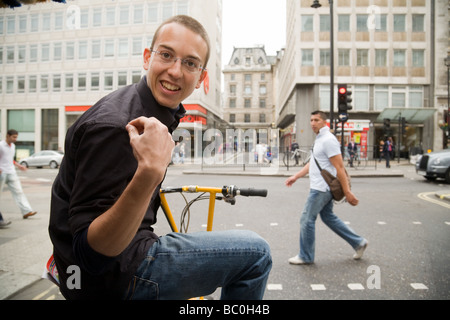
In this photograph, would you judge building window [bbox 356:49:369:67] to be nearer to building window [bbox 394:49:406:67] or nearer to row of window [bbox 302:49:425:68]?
row of window [bbox 302:49:425:68]

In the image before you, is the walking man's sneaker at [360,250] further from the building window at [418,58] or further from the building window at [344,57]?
the building window at [418,58]

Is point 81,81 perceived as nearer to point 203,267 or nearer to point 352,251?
point 352,251

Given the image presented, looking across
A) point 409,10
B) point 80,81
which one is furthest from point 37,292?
point 409,10

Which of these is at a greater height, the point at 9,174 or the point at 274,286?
the point at 9,174

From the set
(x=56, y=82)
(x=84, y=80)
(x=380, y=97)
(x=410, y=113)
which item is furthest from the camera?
(x=380, y=97)

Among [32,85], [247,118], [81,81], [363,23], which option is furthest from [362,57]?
[247,118]

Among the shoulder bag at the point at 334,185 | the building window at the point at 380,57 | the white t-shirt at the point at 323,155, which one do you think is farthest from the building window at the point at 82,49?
the building window at the point at 380,57

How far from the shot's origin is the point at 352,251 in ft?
13.1

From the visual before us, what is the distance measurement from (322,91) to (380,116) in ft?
18.9

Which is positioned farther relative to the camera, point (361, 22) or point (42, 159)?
point (361, 22)

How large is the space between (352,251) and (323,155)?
143 centimetres

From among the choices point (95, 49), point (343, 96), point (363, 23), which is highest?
point (363, 23)

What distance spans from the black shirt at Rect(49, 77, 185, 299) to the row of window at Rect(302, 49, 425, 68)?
2854 cm

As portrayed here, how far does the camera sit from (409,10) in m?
18.3
